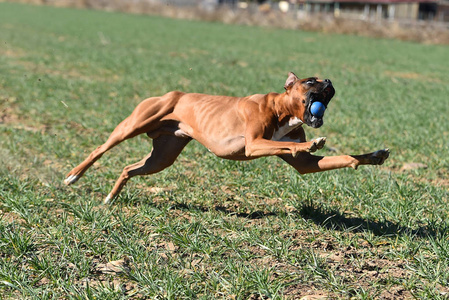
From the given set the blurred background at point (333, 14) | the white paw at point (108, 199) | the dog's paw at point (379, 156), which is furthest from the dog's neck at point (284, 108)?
the blurred background at point (333, 14)

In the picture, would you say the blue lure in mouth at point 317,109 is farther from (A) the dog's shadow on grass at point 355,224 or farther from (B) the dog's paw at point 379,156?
(A) the dog's shadow on grass at point 355,224

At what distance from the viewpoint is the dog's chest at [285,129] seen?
4.08m

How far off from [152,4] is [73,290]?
48948mm

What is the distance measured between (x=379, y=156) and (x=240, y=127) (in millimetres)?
1167

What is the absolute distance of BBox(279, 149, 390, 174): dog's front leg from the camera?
11.9ft

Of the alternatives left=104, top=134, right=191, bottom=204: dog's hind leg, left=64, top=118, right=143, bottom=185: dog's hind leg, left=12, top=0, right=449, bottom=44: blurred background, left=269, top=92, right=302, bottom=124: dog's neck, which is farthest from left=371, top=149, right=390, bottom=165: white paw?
left=12, top=0, right=449, bottom=44: blurred background

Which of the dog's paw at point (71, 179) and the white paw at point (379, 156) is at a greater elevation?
the white paw at point (379, 156)

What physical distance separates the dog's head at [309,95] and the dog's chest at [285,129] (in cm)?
13

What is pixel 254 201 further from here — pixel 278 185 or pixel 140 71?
pixel 140 71

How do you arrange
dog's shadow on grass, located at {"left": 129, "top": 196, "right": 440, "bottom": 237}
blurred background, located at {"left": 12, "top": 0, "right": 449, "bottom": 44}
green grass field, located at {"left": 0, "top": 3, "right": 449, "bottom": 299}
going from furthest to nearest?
blurred background, located at {"left": 12, "top": 0, "right": 449, "bottom": 44}, dog's shadow on grass, located at {"left": 129, "top": 196, "right": 440, "bottom": 237}, green grass field, located at {"left": 0, "top": 3, "right": 449, "bottom": 299}

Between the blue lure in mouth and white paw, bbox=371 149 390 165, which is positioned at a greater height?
the blue lure in mouth

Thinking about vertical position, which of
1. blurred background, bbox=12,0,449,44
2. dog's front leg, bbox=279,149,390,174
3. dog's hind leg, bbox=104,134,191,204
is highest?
dog's front leg, bbox=279,149,390,174

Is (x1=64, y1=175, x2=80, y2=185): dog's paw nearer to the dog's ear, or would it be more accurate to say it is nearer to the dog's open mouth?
the dog's ear

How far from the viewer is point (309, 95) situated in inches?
150
